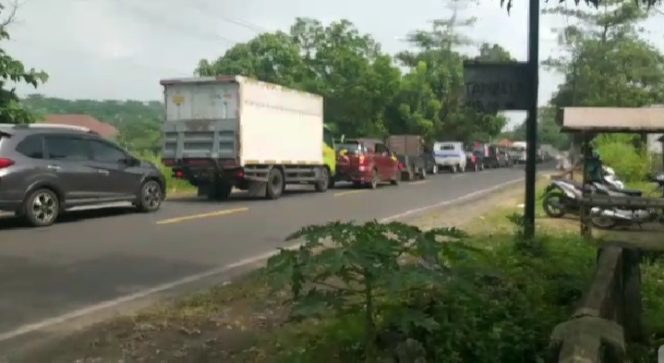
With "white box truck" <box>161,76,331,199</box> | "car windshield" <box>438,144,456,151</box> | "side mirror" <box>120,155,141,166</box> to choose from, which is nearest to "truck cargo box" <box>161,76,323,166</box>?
"white box truck" <box>161,76,331,199</box>

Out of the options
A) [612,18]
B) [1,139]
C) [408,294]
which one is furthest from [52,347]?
[612,18]

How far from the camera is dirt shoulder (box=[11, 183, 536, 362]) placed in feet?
18.3

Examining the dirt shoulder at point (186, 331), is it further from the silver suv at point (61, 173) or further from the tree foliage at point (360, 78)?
the tree foliage at point (360, 78)

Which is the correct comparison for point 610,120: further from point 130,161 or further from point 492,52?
point 492,52

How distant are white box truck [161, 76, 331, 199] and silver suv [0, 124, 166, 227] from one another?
3060 mm

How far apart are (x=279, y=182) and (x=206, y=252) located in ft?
33.9

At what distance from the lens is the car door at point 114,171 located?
15.0 m

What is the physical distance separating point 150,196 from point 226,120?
3.52m

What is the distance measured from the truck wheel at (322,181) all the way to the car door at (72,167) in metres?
9.58

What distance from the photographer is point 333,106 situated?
47.0 meters

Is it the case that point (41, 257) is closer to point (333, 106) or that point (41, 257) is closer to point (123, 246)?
point (123, 246)

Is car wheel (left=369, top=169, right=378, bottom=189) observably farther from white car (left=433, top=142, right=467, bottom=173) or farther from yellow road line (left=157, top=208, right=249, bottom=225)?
white car (left=433, top=142, right=467, bottom=173)

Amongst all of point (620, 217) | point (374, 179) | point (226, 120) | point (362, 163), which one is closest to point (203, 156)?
point (226, 120)

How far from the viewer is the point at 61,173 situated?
1393 centimetres
